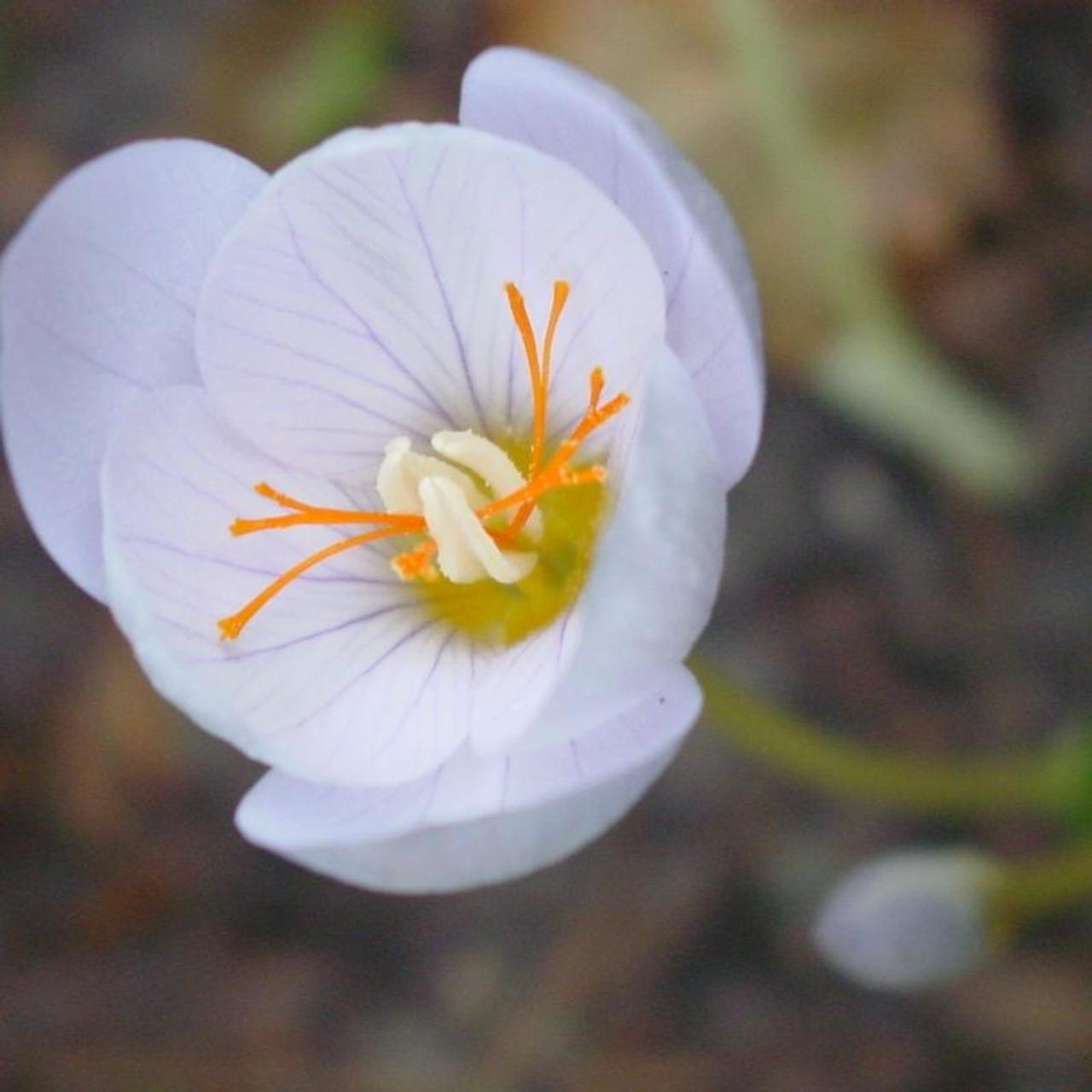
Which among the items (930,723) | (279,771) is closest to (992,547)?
(930,723)

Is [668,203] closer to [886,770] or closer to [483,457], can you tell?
[483,457]

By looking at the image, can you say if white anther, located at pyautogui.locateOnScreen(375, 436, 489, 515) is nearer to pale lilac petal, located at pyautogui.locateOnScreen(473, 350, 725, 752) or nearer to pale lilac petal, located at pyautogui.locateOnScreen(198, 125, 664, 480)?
pale lilac petal, located at pyautogui.locateOnScreen(198, 125, 664, 480)

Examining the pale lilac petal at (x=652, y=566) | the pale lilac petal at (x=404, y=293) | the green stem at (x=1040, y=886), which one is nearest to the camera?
the pale lilac petal at (x=652, y=566)

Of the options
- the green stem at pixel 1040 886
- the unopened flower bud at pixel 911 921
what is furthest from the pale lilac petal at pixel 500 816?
the green stem at pixel 1040 886

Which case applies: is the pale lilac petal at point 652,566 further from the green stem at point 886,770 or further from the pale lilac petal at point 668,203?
the green stem at point 886,770

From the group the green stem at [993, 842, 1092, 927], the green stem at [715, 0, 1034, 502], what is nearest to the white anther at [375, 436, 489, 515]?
the green stem at [993, 842, 1092, 927]

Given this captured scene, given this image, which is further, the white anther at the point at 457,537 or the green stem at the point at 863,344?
the green stem at the point at 863,344

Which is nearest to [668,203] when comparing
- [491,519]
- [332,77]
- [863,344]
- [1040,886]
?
[491,519]
